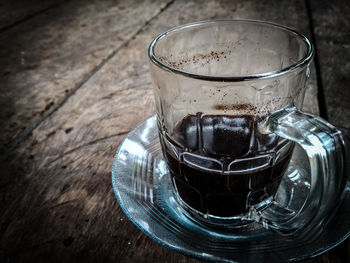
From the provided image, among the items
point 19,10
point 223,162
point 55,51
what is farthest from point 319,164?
point 19,10

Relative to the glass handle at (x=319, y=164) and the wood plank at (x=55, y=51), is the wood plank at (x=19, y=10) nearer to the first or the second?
the wood plank at (x=55, y=51)

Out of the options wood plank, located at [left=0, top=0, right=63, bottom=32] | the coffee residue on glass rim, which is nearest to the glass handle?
the coffee residue on glass rim

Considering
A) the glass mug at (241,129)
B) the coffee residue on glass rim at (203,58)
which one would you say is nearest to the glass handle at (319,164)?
the glass mug at (241,129)

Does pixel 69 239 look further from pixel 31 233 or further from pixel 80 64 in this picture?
pixel 80 64

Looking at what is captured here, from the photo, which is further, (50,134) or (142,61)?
(142,61)

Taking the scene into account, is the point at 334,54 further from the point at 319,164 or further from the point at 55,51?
the point at 55,51

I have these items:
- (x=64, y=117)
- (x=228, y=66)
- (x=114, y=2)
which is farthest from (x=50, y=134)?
(x=114, y=2)

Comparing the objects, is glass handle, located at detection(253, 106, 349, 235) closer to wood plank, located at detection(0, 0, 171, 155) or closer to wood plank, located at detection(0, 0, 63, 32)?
wood plank, located at detection(0, 0, 171, 155)
